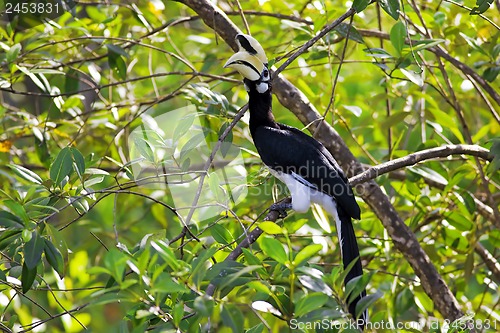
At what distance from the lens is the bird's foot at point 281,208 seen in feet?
7.63

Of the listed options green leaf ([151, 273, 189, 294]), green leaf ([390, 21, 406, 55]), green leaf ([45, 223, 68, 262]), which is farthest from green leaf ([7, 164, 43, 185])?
green leaf ([390, 21, 406, 55])

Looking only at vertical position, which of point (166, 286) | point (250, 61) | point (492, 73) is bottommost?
point (166, 286)

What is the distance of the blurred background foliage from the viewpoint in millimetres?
1587

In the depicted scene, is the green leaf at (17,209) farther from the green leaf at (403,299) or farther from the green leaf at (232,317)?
the green leaf at (403,299)

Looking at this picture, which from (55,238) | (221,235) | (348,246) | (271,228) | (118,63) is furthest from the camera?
(118,63)

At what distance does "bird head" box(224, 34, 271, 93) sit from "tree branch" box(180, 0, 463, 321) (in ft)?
0.36

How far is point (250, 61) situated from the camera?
2.46 meters

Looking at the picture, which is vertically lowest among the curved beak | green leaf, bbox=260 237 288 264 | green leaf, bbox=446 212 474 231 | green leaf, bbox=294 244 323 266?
green leaf, bbox=294 244 323 266

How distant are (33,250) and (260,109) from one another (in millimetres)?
1251

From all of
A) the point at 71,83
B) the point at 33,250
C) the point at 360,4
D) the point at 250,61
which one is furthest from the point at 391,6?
the point at 71,83

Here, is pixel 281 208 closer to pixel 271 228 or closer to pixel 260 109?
pixel 260 109

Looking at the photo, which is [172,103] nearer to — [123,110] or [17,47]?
[123,110]

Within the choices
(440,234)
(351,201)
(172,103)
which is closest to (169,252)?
(351,201)

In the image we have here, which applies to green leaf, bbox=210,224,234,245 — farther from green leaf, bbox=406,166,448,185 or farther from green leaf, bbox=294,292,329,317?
green leaf, bbox=406,166,448,185
